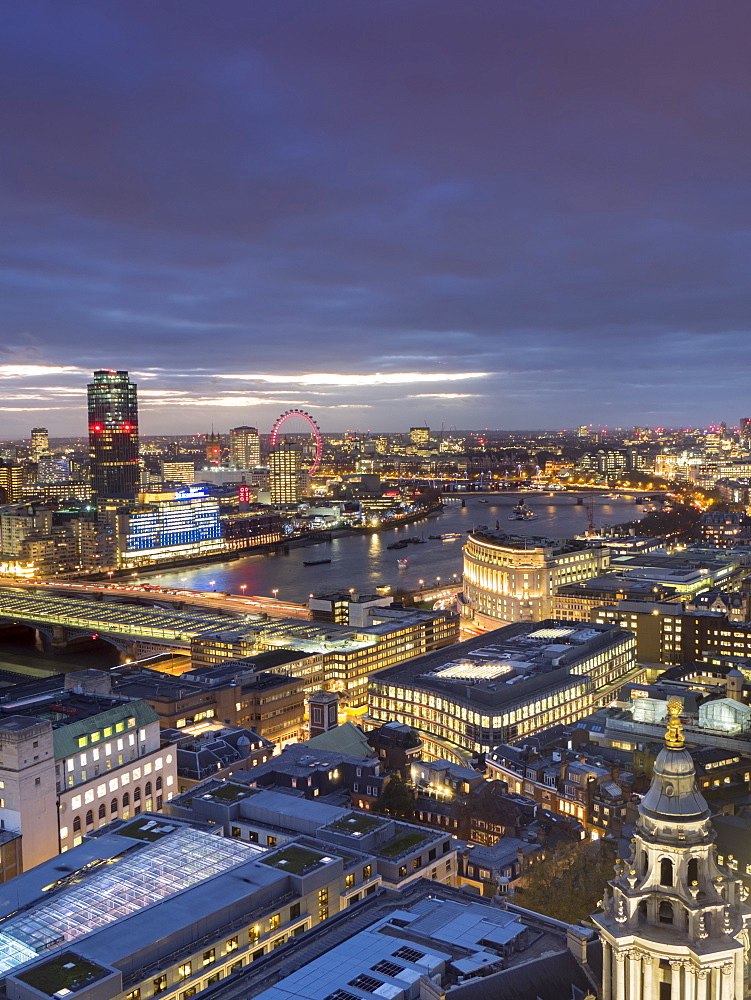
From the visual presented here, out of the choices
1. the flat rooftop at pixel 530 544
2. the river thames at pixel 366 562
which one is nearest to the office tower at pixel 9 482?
the river thames at pixel 366 562

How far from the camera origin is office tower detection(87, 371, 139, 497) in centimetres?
6881

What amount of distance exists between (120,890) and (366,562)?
37399mm

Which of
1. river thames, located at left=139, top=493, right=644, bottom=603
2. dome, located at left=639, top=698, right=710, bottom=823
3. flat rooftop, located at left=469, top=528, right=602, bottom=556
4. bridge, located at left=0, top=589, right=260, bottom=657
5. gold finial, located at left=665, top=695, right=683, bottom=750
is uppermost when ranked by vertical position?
gold finial, located at left=665, top=695, right=683, bottom=750

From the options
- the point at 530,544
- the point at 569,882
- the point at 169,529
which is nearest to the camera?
the point at 569,882

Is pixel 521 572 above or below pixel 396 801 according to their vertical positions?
above

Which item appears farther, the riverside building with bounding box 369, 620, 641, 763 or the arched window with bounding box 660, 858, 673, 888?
the riverside building with bounding box 369, 620, 641, 763

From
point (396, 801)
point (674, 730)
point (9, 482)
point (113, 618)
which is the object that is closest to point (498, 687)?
point (396, 801)

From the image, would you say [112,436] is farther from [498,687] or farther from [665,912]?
[665,912]

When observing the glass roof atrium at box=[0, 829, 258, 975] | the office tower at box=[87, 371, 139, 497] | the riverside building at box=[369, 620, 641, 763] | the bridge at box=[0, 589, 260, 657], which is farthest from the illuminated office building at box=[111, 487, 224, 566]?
the glass roof atrium at box=[0, 829, 258, 975]

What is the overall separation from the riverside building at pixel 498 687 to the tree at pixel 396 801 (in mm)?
3671

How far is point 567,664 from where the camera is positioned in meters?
18.9

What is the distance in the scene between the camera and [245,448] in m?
133

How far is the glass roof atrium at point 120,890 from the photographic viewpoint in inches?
299

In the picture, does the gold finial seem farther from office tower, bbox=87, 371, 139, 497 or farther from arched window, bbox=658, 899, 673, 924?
office tower, bbox=87, 371, 139, 497
